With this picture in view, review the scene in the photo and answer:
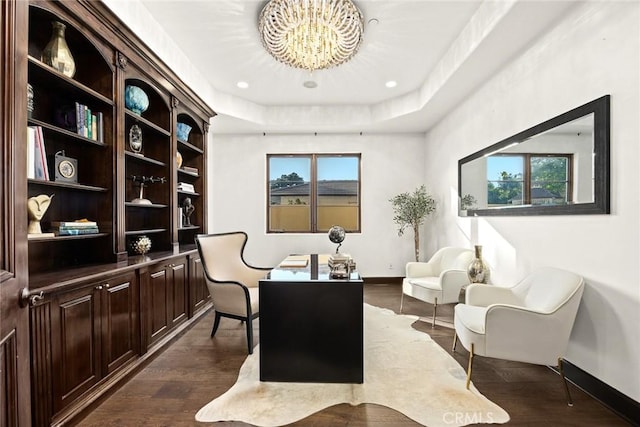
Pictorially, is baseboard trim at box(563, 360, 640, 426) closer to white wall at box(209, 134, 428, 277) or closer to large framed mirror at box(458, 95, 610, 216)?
large framed mirror at box(458, 95, 610, 216)

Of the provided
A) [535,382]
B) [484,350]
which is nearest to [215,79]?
[484,350]

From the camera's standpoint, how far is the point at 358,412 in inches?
78.9

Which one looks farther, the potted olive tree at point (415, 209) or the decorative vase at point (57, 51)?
the potted olive tree at point (415, 209)

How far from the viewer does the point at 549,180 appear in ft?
8.53

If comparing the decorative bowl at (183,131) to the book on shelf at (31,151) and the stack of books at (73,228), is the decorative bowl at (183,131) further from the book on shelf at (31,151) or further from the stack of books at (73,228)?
the book on shelf at (31,151)

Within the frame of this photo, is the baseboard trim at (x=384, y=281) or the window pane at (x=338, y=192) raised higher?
the window pane at (x=338, y=192)

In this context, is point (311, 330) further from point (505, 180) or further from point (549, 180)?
point (505, 180)

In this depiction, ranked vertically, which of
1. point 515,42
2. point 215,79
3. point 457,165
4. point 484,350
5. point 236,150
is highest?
point 215,79

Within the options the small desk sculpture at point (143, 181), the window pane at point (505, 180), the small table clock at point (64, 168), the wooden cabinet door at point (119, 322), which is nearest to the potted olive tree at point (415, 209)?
the window pane at point (505, 180)

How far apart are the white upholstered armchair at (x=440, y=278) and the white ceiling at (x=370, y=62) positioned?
6.82 ft

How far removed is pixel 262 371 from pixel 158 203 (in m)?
2.26

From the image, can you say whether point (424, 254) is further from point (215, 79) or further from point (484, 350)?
point (215, 79)

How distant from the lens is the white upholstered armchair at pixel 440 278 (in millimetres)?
3465

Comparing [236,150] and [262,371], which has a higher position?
[236,150]
